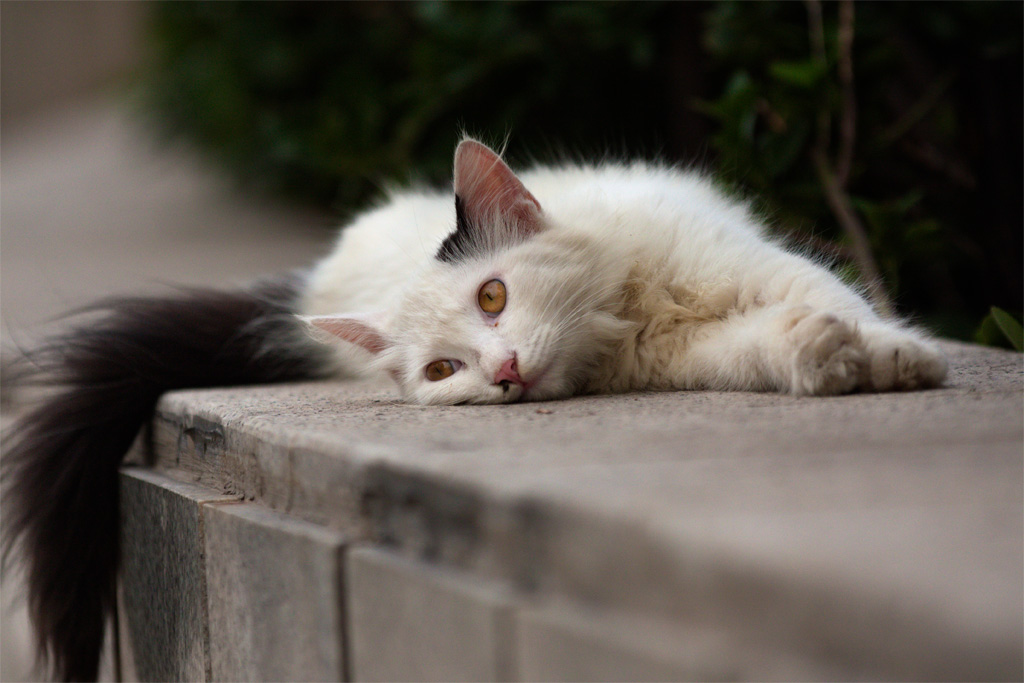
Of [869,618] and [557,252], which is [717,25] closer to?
[557,252]

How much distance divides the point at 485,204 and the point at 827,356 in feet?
2.33

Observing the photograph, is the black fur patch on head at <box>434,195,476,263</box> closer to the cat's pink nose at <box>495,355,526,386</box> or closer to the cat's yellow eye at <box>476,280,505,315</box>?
the cat's yellow eye at <box>476,280,505,315</box>

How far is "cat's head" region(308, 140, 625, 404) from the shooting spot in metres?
1.74

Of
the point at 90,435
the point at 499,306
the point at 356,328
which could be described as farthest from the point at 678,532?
the point at 90,435

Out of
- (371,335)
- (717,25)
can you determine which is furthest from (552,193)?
(717,25)

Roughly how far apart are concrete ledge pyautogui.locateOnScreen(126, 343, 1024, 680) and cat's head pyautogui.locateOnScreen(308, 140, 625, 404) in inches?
7.2

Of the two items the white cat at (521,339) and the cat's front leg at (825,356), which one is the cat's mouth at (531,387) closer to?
the white cat at (521,339)

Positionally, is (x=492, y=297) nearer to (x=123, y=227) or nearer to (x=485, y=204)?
(x=485, y=204)

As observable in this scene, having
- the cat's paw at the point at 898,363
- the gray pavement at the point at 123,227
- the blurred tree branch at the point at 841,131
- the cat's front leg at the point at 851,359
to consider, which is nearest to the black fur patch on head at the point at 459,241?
the cat's front leg at the point at 851,359

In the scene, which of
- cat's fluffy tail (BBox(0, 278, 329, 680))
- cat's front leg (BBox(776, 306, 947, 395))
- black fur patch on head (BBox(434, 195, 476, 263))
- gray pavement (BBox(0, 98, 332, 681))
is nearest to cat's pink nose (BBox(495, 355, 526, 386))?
black fur patch on head (BBox(434, 195, 476, 263))

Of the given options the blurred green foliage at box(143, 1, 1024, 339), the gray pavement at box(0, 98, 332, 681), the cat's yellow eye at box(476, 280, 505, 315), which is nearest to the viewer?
the cat's yellow eye at box(476, 280, 505, 315)

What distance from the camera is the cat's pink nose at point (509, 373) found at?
170 cm

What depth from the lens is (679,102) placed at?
3.96 metres

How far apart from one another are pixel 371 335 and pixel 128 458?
1.95 feet
